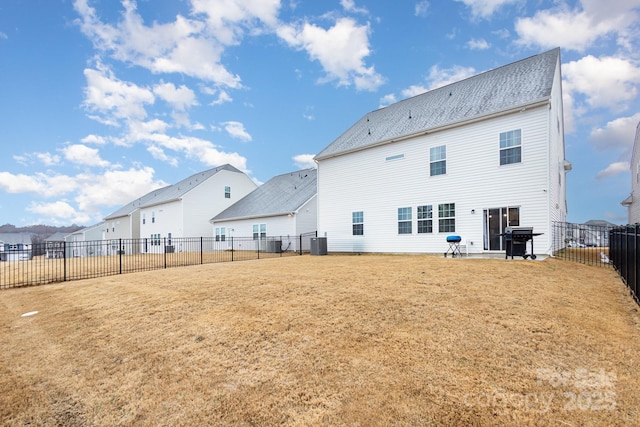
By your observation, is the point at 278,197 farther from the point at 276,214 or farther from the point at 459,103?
the point at 459,103

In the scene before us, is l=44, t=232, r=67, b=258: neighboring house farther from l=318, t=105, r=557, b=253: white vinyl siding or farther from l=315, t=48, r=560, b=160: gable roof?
l=315, t=48, r=560, b=160: gable roof

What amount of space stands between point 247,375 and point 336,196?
16.2 metres

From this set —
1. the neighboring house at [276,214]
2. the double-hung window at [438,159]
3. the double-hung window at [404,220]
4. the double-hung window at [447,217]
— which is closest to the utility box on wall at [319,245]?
the neighboring house at [276,214]

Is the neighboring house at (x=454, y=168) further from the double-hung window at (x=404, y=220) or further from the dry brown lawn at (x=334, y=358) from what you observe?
the dry brown lawn at (x=334, y=358)

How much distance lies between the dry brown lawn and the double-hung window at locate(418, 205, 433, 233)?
8096mm

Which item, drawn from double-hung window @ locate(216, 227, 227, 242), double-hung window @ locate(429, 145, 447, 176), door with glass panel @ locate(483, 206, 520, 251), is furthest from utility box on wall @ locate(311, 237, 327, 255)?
double-hung window @ locate(216, 227, 227, 242)

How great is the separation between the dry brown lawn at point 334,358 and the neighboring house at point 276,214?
15722 millimetres

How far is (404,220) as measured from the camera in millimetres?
16109

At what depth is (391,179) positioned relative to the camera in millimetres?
16781

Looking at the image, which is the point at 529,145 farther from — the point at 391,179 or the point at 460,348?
the point at 460,348

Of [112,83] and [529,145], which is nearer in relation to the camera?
[529,145]

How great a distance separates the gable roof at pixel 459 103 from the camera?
1350 centimetres

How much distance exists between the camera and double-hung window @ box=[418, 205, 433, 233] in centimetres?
1520

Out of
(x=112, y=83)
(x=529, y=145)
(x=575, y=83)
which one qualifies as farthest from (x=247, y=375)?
(x=575, y=83)
